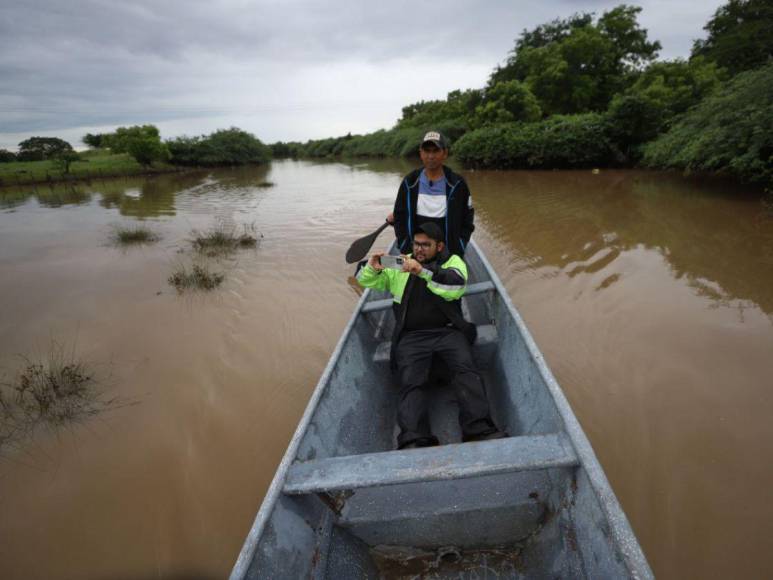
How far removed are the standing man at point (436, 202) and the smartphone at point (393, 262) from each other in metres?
0.76

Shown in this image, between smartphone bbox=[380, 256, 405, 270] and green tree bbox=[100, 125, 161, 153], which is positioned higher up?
green tree bbox=[100, 125, 161, 153]

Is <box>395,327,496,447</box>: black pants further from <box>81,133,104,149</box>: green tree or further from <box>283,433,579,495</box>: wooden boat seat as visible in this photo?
<box>81,133,104,149</box>: green tree

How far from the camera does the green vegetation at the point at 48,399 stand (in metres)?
3.25

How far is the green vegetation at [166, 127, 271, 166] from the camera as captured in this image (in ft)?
128

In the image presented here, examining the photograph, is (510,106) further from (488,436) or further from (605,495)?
(605,495)

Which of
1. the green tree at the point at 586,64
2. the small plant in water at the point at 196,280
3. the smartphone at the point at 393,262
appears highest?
the green tree at the point at 586,64

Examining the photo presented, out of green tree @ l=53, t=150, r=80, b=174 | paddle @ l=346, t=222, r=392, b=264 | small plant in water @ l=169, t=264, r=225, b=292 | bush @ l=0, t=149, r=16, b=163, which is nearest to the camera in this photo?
paddle @ l=346, t=222, r=392, b=264

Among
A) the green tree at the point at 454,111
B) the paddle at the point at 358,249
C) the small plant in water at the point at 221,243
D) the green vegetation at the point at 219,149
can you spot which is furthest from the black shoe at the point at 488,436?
the green vegetation at the point at 219,149

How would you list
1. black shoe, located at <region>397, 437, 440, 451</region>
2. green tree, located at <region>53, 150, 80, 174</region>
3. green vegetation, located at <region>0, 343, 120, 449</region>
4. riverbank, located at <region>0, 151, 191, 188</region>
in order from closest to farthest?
black shoe, located at <region>397, 437, 440, 451</region>, green vegetation, located at <region>0, 343, 120, 449</region>, riverbank, located at <region>0, 151, 191, 188</region>, green tree, located at <region>53, 150, 80, 174</region>

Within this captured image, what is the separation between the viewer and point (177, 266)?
6.87 m

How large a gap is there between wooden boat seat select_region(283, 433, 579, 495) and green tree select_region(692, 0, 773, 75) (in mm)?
26480

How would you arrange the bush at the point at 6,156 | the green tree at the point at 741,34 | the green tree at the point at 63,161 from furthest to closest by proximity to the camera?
1. the bush at the point at 6,156
2. the green tree at the point at 63,161
3. the green tree at the point at 741,34

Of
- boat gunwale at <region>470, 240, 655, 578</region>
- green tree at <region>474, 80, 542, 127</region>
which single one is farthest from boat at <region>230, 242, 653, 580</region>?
green tree at <region>474, 80, 542, 127</region>

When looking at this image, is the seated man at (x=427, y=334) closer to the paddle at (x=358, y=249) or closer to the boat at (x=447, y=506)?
the boat at (x=447, y=506)
